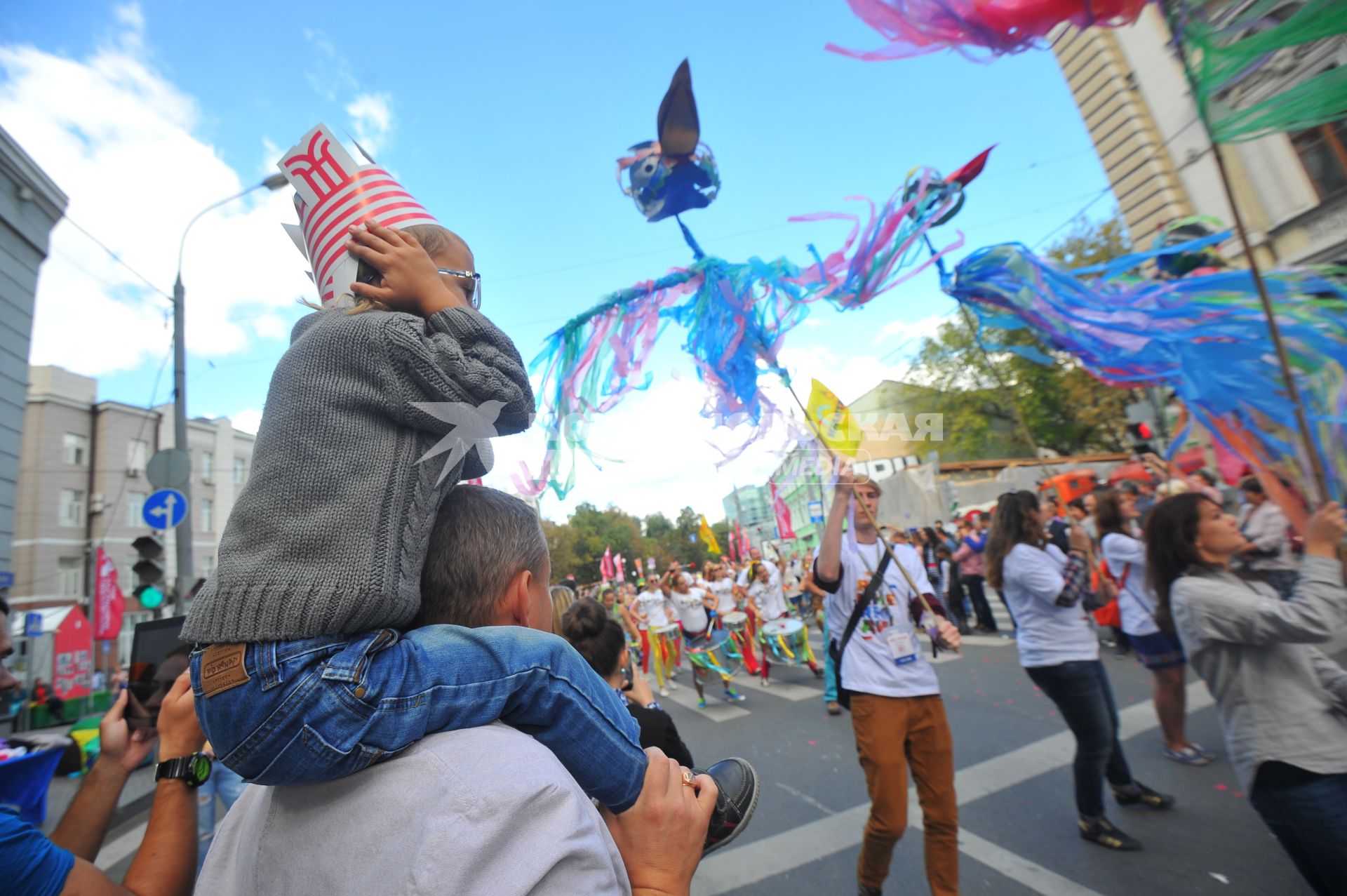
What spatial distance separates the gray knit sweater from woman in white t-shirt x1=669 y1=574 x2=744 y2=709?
26.4ft

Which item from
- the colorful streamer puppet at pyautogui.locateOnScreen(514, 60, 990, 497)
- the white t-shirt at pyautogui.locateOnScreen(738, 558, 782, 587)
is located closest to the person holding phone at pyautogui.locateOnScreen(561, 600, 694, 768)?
the colorful streamer puppet at pyautogui.locateOnScreen(514, 60, 990, 497)

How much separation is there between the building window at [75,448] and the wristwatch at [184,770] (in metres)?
35.3

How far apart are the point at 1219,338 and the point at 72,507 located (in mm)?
37330

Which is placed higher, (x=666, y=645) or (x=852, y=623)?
(x=852, y=623)

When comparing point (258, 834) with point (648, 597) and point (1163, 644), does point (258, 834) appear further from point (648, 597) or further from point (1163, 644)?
point (648, 597)

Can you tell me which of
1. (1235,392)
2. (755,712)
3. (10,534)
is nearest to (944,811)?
(1235,392)

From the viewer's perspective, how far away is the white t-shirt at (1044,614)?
357 cm

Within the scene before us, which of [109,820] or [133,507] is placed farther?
[133,507]

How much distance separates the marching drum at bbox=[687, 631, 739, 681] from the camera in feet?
28.7

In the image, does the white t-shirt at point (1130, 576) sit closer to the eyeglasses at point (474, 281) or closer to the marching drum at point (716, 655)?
the marching drum at point (716, 655)

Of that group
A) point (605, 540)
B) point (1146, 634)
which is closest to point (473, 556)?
point (1146, 634)

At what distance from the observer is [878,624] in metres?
3.30

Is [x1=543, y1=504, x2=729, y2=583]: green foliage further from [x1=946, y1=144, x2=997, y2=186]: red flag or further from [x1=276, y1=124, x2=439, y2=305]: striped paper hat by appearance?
[x1=276, y1=124, x2=439, y2=305]: striped paper hat

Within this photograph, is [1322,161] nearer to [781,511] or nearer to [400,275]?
[781,511]
